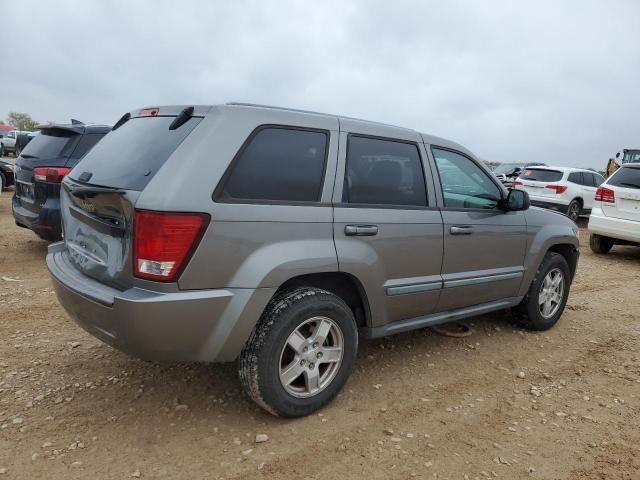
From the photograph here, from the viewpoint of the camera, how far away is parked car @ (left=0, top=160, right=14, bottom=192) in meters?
12.4

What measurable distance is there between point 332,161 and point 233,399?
63.2 inches

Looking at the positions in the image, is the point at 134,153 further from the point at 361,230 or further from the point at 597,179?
the point at 597,179

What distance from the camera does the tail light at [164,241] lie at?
247 centimetres

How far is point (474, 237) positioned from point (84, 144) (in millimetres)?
5042

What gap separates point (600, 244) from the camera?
30.6 ft

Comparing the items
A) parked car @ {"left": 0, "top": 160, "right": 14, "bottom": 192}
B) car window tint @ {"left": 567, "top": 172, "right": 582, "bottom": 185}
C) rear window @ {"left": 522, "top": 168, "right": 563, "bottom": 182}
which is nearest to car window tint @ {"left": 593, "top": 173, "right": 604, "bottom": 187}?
car window tint @ {"left": 567, "top": 172, "right": 582, "bottom": 185}

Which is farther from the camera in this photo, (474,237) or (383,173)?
(474,237)

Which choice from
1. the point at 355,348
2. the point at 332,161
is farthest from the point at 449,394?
the point at 332,161

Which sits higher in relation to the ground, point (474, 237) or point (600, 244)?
point (474, 237)

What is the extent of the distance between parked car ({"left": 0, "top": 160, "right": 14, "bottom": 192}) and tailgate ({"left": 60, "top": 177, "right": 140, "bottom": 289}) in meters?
11.1

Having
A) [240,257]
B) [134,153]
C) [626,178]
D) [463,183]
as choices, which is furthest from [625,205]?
[134,153]

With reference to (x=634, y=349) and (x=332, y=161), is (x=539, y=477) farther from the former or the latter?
(x=634, y=349)

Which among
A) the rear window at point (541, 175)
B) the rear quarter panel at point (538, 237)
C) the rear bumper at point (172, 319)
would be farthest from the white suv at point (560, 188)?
the rear bumper at point (172, 319)

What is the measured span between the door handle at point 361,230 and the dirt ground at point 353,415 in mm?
1073
